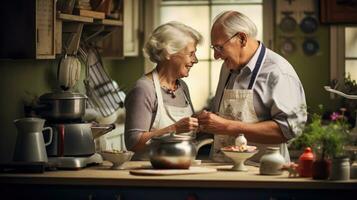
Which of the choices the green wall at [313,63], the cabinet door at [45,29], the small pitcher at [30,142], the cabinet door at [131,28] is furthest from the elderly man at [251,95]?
the green wall at [313,63]

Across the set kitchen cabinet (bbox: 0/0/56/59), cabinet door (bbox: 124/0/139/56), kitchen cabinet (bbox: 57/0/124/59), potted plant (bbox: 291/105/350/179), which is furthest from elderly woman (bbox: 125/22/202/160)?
cabinet door (bbox: 124/0/139/56)

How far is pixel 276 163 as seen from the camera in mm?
4039

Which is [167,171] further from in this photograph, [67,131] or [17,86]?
[17,86]

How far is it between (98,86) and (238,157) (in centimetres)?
270

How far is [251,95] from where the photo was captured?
185 inches

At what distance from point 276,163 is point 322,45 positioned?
3.39 m

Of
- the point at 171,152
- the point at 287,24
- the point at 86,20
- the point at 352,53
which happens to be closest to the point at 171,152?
the point at 171,152

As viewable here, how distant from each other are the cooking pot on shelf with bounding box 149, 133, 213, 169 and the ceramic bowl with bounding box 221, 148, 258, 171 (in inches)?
7.0

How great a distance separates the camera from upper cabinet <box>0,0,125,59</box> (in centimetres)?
488

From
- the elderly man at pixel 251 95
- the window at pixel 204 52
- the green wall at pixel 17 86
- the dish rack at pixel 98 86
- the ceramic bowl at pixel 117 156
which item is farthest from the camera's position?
the window at pixel 204 52

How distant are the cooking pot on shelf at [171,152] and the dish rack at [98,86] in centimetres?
229

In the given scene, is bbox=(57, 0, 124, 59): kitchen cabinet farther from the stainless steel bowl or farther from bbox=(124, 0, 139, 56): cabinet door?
the stainless steel bowl

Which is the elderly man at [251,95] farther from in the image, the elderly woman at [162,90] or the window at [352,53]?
the window at [352,53]

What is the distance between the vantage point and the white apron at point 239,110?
4.71 meters
